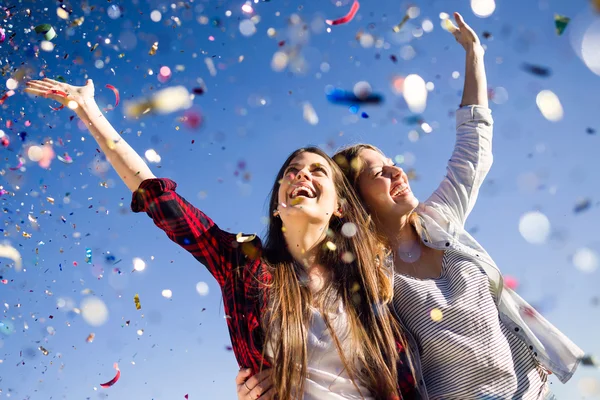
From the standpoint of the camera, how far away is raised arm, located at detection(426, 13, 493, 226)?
3.14m

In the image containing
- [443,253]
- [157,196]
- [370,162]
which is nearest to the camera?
[157,196]

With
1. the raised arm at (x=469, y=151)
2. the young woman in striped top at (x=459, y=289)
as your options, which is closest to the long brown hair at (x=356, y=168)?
the young woman in striped top at (x=459, y=289)

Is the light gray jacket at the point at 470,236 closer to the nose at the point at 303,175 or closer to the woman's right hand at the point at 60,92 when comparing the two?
the nose at the point at 303,175

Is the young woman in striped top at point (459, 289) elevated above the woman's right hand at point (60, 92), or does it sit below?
below

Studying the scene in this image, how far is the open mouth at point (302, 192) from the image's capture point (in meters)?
2.63

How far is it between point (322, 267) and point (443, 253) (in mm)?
768

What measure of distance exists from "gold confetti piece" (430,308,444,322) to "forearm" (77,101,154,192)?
162 centimetres

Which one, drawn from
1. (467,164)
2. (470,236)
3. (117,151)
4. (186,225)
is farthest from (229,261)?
(467,164)

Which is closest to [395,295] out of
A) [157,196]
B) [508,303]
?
[508,303]

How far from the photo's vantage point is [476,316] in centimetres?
245

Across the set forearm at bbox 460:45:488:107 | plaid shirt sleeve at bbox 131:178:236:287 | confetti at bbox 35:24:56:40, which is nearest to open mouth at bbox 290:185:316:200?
plaid shirt sleeve at bbox 131:178:236:287

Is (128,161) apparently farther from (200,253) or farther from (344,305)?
(344,305)

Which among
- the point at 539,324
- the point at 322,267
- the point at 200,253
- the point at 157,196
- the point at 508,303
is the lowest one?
the point at 539,324

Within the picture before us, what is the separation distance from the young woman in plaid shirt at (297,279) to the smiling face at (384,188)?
0.25m
